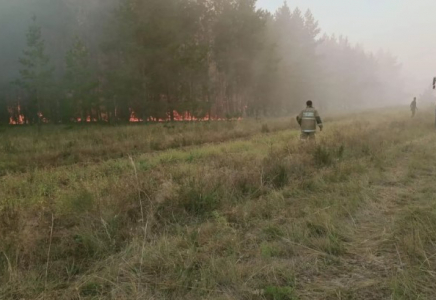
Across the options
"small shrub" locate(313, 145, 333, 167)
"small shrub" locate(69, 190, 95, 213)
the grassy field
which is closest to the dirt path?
the grassy field

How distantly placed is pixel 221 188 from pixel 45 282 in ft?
10.4

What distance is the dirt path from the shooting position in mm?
2686

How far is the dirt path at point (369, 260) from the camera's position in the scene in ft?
8.81

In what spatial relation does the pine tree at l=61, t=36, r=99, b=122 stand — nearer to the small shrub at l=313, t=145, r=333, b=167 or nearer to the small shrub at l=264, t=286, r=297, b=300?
the small shrub at l=313, t=145, r=333, b=167

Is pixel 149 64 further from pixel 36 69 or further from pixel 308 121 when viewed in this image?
pixel 308 121

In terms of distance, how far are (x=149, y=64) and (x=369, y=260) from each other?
27.3 metres

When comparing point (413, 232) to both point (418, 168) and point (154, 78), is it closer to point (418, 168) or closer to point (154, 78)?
point (418, 168)

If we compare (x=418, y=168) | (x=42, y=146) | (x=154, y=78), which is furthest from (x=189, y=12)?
(x=418, y=168)

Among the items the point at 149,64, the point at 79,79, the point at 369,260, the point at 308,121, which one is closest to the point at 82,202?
the point at 369,260

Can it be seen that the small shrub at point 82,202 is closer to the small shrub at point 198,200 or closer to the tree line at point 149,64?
the small shrub at point 198,200

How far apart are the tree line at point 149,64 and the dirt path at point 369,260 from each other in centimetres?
2387

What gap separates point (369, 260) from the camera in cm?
319

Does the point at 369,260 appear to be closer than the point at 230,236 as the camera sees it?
Yes

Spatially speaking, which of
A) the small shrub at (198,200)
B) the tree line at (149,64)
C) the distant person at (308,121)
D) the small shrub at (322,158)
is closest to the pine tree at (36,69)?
the tree line at (149,64)
